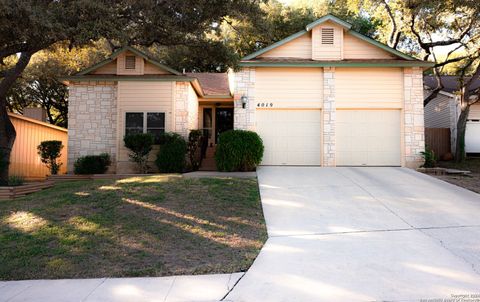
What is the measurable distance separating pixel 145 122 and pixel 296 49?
21.5 ft

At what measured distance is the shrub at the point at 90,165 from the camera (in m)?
12.5

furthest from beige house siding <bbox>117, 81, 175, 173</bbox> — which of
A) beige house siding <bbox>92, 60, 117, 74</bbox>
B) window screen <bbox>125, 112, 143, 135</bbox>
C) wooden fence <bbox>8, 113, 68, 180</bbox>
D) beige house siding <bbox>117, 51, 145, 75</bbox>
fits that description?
wooden fence <bbox>8, 113, 68, 180</bbox>

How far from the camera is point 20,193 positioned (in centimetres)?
978

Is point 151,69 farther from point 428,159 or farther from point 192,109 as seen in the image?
point 428,159

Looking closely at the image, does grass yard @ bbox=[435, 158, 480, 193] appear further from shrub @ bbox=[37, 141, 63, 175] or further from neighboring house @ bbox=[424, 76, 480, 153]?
shrub @ bbox=[37, 141, 63, 175]

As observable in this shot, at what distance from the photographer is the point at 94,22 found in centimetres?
890

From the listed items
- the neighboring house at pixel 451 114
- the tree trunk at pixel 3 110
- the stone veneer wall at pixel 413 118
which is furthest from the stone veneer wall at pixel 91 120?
the neighboring house at pixel 451 114

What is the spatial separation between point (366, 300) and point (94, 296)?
3.28m

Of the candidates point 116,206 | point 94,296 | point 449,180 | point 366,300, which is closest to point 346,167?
point 449,180

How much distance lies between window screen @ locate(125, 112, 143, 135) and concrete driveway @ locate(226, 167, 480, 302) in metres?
5.84


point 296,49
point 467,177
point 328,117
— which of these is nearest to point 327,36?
point 296,49

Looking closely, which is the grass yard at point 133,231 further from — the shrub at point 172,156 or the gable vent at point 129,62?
the gable vent at point 129,62

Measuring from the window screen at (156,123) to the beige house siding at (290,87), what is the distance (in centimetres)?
379

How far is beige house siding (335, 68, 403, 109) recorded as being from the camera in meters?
13.0
